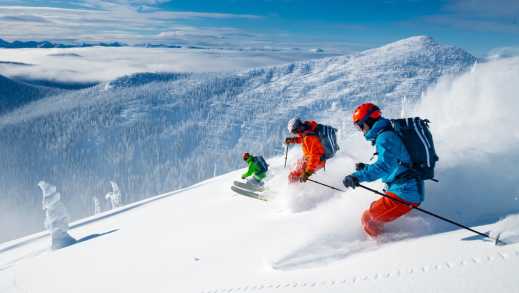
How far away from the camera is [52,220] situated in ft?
57.2

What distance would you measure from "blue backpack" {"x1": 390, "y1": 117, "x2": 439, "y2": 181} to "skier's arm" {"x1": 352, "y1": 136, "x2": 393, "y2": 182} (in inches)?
11.6

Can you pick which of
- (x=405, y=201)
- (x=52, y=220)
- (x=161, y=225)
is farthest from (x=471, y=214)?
(x=52, y=220)

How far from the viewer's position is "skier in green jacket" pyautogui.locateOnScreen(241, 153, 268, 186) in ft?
40.7

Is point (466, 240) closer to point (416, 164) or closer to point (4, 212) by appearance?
point (416, 164)

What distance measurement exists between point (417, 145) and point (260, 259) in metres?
3.03

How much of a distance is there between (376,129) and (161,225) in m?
8.23

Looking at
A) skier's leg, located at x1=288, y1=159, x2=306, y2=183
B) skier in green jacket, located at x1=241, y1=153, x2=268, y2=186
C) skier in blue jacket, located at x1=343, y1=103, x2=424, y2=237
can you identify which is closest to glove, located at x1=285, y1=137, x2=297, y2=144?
skier's leg, located at x1=288, y1=159, x2=306, y2=183

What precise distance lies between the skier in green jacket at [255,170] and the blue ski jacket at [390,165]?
6.97 m

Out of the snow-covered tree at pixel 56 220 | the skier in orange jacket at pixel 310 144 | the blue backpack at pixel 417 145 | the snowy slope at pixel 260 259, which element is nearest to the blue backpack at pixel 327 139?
the skier in orange jacket at pixel 310 144

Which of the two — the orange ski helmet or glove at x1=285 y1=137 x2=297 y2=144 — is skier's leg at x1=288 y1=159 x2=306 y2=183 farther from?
the orange ski helmet

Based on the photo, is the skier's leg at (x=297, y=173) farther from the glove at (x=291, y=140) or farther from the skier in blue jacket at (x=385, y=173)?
the skier in blue jacket at (x=385, y=173)

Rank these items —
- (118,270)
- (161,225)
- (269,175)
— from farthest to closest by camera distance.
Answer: (269,175) < (161,225) < (118,270)

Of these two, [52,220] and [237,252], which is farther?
[52,220]

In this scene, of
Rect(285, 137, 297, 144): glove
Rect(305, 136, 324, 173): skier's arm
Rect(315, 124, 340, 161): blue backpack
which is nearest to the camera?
Rect(305, 136, 324, 173): skier's arm
